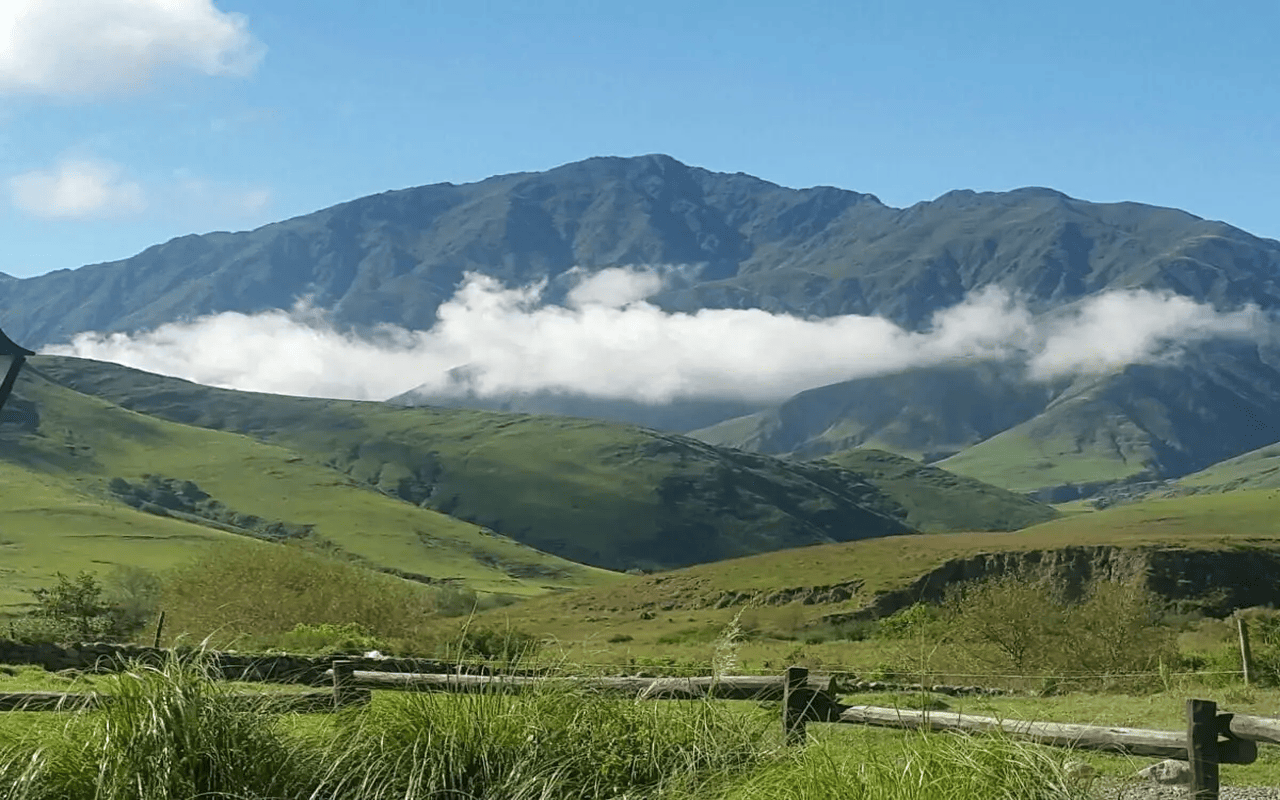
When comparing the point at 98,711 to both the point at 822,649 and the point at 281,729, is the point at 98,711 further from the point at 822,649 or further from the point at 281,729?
the point at 822,649

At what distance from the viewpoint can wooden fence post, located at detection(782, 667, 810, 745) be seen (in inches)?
433

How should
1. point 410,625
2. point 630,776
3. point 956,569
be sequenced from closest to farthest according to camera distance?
1. point 630,776
2. point 410,625
3. point 956,569

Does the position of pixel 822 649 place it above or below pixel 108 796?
below

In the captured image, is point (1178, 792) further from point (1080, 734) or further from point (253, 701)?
point (253, 701)

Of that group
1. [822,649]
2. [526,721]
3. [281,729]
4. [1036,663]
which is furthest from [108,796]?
[822,649]

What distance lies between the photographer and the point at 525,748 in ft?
30.5

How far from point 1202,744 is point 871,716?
2.64m

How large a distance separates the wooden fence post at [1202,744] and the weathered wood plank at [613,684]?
2862mm

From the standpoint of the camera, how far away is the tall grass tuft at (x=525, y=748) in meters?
8.88

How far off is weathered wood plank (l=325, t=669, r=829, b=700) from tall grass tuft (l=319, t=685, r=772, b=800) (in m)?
0.14

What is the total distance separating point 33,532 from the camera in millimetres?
165750

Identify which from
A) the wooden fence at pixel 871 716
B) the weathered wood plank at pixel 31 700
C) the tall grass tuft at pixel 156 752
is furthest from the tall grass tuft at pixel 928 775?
the weathered wood plank at pixel 31 700

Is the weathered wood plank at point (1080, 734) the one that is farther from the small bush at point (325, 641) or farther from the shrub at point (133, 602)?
the shrub at point (133, 602)

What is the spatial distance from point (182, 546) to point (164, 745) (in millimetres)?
166103
